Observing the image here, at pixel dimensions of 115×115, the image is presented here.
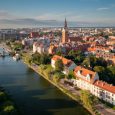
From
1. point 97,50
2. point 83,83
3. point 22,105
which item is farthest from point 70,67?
point 97,50

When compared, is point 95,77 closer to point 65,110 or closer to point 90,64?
point 65,110

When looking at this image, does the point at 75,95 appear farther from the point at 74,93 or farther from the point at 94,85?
the point at 94,85

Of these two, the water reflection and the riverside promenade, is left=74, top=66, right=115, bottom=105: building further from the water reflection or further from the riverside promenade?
the water reflection

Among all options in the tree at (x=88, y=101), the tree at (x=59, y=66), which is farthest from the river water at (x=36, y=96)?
the tree at (x=59, y=66)

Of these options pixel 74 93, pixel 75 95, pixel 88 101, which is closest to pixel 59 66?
pixel 74 93

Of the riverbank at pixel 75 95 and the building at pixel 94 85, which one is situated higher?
the building at pixel 94 85

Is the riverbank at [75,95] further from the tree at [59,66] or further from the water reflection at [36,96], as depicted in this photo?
the tree at [59,66]
